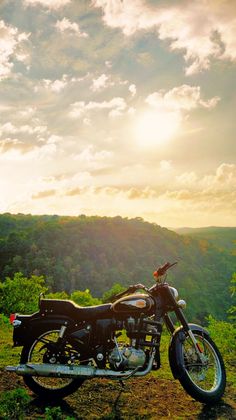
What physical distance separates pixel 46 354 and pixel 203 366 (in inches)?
94.6

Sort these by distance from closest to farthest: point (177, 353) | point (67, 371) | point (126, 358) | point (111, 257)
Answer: point (67, 371) < point (126, 358) < point (177, 353) < point (111, 257)

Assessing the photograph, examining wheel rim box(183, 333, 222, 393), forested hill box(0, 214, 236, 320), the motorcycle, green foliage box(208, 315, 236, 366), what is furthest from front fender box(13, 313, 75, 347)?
forested hill box(0, 214, 236, 320)

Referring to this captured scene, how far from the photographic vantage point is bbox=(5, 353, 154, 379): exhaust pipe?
19.0 feet

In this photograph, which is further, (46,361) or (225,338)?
(225,338)

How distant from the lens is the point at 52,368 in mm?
5848

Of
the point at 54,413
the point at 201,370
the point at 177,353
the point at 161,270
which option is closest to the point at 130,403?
the point at 177,353

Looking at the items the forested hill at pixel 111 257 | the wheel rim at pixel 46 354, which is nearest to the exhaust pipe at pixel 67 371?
the wheel rim at pixel 46 354

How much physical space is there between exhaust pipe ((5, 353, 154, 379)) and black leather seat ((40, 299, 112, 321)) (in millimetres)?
718

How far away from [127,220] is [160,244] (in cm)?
Result: 2569

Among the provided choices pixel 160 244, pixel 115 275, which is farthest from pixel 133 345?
pixel 160 244

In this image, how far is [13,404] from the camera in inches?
203

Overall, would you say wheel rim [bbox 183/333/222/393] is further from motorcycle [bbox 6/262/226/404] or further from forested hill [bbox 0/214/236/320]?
forested hill [bbox 0/214/236/320]

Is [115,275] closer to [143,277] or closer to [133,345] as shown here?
[143,277]

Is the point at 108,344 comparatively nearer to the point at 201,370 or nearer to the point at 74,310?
the point at 74,310
